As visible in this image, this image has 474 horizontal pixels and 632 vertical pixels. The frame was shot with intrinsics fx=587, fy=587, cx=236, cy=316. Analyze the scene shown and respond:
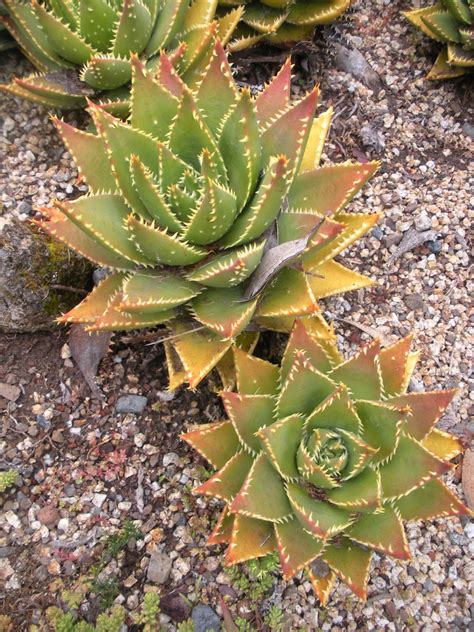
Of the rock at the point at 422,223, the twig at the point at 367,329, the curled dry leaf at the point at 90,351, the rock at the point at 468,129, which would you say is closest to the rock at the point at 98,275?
the curled dry leaf at the point at 90,351

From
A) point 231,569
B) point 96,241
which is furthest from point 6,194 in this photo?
point 231,569

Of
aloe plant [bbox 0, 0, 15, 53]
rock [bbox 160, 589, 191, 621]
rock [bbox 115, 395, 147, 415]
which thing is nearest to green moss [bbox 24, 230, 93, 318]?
rock [bbox 115, 395, 147, 415]

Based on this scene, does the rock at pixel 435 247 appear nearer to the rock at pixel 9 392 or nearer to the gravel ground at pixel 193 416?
the gravel ground at pixel 193 416

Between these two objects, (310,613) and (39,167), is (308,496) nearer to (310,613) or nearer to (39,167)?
(310,613)

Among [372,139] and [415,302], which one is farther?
[372,139]

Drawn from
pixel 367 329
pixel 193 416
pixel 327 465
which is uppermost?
pixel 327 465

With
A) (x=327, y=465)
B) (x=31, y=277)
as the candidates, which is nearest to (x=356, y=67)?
(x=31, y=277)

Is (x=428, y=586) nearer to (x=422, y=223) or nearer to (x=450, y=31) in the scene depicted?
(x=422, y=223)
